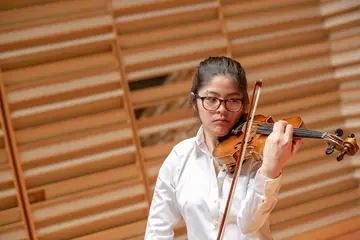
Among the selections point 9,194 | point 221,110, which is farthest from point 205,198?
point 9,194

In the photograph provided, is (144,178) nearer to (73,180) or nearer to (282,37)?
(73,180)

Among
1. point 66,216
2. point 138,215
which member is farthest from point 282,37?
point 66,216

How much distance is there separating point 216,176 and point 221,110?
29 centimetres

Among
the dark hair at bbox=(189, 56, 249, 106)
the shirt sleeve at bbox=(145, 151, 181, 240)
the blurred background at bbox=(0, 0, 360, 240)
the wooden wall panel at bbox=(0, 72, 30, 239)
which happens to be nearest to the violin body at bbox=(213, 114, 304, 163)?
the dark hair at bbox=(189, 56, 249, 106)

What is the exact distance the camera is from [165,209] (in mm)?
1967

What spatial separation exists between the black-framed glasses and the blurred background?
5.88 feet

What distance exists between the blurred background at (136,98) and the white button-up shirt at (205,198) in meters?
1.52

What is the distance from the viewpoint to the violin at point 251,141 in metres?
1.55

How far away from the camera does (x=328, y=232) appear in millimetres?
3754

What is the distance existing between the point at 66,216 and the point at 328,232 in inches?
81.4

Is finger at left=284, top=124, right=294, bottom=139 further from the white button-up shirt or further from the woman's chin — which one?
the woman's chin

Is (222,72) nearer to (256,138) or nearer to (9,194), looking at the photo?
(256,138)

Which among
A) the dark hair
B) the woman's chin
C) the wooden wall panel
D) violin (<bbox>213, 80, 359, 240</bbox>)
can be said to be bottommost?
the wooden wall panel

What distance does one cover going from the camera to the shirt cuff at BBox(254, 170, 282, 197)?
1524 mm
